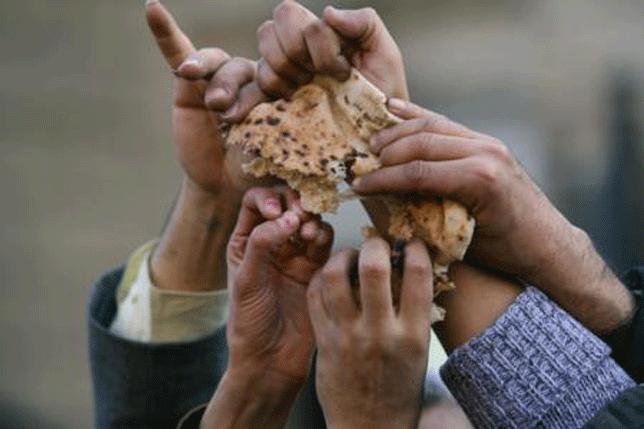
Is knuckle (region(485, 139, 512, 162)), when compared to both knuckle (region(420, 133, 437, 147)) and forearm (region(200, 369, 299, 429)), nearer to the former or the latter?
knuckle (region(420, 133, 437, 147))

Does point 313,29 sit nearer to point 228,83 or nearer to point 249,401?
point 228,83

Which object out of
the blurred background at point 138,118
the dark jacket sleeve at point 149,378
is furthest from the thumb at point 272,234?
the blurred background at point 138,118

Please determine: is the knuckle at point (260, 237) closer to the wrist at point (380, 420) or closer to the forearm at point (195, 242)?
the wrist at point (380, 420)

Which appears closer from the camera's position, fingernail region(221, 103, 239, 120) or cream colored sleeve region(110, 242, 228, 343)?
fingernail region(221, 103, 239, 120)

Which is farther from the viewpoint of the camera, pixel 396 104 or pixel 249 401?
pixel 249 401

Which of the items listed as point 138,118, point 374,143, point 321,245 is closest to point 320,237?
point 321,245

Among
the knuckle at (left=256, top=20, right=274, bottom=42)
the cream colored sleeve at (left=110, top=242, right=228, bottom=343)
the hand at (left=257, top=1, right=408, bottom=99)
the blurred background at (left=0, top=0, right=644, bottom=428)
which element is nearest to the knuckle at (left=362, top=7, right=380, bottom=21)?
the hand at (left=257, top=1, right=408, bottom=99)

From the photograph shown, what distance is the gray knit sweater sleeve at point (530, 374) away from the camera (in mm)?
1235

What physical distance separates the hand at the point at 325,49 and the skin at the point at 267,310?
0.13 m

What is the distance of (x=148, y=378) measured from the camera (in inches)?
66.7

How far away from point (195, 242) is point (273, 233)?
0.43 meters

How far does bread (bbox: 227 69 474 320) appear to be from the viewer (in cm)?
124

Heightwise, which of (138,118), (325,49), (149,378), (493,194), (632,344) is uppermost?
(325,49)

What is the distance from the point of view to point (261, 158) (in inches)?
51.1
